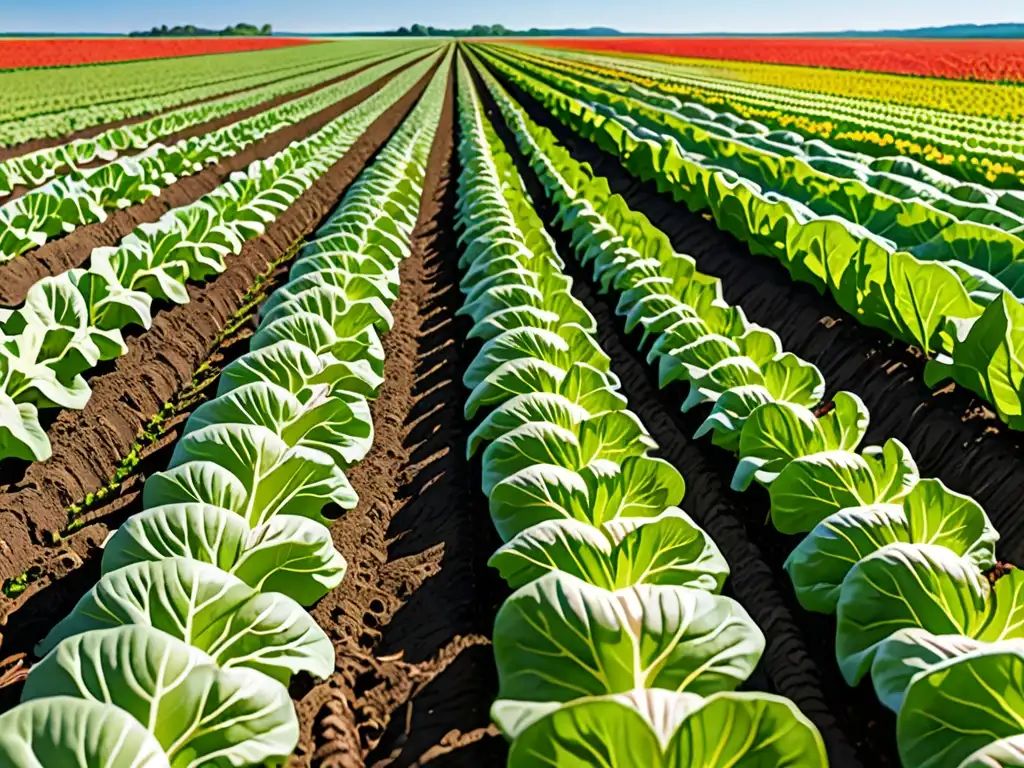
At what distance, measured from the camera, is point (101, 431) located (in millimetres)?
3938

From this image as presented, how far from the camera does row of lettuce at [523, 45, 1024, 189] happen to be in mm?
8484

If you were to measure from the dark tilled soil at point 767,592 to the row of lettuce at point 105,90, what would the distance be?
1368 cm

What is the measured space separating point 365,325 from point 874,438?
2631 mm

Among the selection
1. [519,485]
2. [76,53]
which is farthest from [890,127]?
[76,53]

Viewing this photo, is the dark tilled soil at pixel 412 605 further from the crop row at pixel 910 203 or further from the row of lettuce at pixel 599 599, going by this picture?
the crop row at pixel 910 203

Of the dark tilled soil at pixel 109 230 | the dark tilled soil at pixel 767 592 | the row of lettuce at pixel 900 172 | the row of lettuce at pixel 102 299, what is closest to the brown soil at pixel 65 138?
the dark tilled soil at pixel 109 230

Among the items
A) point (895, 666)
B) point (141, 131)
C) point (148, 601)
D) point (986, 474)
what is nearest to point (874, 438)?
point (986, 474)

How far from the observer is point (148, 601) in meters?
2.04

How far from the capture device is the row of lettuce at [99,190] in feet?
21.1

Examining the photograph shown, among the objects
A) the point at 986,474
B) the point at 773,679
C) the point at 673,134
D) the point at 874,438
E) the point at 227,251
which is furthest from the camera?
the point at 673,134

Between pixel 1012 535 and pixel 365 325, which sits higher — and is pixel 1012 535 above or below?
below

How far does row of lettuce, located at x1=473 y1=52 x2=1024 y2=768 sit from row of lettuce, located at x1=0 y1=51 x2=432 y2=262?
5.23 m

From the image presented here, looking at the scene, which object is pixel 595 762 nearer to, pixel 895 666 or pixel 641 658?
pixel 641 658

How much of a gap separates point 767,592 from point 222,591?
1813 mm
